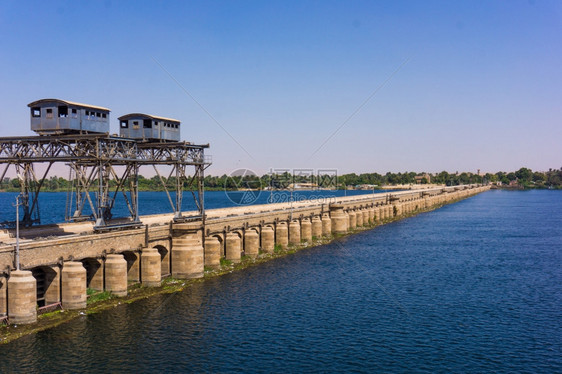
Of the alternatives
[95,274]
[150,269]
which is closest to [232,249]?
[150,269]

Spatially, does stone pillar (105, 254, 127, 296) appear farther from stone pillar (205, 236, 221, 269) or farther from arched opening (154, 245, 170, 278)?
stone pillar (205, 236, 221, 269)

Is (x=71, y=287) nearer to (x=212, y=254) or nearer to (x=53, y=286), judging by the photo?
(x=53, y=286)

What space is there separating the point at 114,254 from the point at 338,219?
6319cm

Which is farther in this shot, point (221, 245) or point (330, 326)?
point (221, 245)

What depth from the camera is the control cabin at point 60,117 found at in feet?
164

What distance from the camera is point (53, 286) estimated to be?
41438 millimetres

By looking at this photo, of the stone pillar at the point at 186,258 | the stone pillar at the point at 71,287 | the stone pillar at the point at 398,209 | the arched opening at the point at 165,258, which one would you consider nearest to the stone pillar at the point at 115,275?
the stone pillar at the point at 71,287

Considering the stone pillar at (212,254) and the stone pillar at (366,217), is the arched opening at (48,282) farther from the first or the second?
the stone pillar at (366,217)

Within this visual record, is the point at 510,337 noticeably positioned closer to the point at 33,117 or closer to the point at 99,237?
the point at 99,237

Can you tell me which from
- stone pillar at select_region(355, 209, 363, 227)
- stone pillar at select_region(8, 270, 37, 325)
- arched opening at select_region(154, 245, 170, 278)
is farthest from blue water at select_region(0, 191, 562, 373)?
stone pillar at select_region(355, 209, 363, 227)

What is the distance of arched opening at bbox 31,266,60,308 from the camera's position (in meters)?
41.4

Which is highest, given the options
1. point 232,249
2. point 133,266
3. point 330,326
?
point 133,266

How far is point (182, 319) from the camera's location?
41312 mm

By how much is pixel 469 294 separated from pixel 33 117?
49.4 meters
